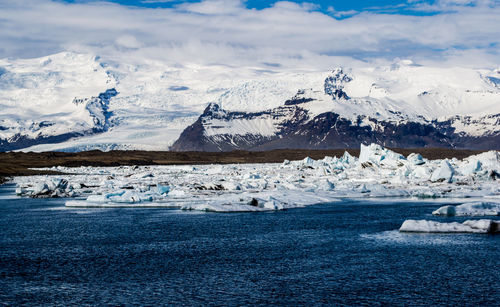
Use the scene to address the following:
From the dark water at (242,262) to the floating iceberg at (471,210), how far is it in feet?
8.09

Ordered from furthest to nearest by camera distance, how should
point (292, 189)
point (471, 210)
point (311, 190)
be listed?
point (292, 189)
point (311, 190)
point (471, 210)

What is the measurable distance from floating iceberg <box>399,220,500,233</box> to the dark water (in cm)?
65

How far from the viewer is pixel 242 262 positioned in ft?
84.2

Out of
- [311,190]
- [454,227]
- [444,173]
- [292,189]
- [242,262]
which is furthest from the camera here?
[444,173]

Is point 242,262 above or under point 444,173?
above

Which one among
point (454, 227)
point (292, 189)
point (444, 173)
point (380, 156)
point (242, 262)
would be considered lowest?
point (292, 189)

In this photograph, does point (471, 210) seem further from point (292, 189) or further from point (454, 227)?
point (292, 189)

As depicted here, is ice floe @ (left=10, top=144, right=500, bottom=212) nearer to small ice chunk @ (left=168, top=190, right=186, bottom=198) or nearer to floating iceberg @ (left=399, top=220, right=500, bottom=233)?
small ice chunk @ (left=168, top=190, right=186, bottom=198)

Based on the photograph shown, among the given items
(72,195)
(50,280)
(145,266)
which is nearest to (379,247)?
(145,266)

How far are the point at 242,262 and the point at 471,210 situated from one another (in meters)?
18.8

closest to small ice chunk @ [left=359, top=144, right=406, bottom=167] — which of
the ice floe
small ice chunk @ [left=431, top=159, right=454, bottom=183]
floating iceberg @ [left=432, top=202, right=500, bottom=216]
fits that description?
the ice floe

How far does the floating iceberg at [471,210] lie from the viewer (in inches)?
1480

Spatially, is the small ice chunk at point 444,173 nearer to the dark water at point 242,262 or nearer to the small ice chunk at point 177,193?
the dark water at point 242,262

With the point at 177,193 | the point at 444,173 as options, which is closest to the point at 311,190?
the point at 177,193
